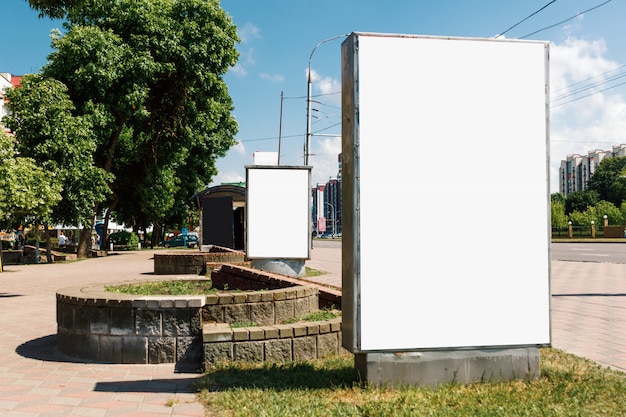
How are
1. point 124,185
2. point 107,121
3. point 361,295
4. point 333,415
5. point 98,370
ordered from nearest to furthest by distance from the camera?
point 333,415
point 361,295
point 98,370
point 107,121
point 124,185

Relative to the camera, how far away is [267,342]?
19.3 feet

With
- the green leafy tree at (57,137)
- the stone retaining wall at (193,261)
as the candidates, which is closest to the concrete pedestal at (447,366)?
the stone retaining wall at (193,261)

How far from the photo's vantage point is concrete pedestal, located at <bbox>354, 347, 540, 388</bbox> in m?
4.88

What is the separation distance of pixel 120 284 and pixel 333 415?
17.6 feet

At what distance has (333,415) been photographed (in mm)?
4191

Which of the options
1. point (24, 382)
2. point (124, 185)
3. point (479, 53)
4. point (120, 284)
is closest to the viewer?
point (479, 53)

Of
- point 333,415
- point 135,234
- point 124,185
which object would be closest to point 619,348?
point 333,415

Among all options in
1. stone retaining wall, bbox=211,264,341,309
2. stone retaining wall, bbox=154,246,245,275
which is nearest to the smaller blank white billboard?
stone retaining wall, bbox=211,264,341,309

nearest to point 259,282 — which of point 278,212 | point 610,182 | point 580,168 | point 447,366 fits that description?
point 278,212

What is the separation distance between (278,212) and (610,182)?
10100 cm

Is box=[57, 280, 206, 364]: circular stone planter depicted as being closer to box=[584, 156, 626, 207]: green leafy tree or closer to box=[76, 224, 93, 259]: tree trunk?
box=[76, 224, 93, 259]: tree trunk

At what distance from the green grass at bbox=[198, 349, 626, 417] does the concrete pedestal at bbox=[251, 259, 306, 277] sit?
7566mm

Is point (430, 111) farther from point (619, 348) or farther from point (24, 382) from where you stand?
point (24, 382)

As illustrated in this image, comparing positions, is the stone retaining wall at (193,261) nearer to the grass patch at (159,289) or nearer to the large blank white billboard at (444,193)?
the grass patch at (159,289)
